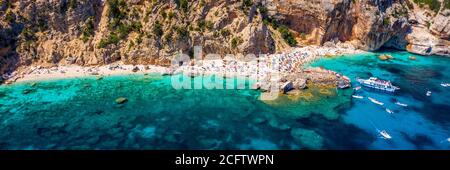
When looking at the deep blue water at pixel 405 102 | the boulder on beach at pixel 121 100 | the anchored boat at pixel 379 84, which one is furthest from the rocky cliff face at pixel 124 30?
the anchored boat at pixel 379 84

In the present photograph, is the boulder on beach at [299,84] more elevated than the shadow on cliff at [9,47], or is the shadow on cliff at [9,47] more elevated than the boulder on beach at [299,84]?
the shadow on cliff at [9,47]

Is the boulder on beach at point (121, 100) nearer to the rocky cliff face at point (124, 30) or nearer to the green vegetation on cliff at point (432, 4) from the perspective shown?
the rocky cliff face at point (124, 30)

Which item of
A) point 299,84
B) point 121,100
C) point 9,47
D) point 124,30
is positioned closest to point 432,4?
point 299,84

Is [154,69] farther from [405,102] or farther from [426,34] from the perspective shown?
[426,34]

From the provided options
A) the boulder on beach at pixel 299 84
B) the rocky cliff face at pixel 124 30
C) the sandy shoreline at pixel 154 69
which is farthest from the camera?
the rocky cliff face at pixel 124 30

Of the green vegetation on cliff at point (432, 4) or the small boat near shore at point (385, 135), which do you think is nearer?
the small boat near shore at point (385, 135)

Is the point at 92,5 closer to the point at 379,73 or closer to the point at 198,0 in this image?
the point at 198,0
